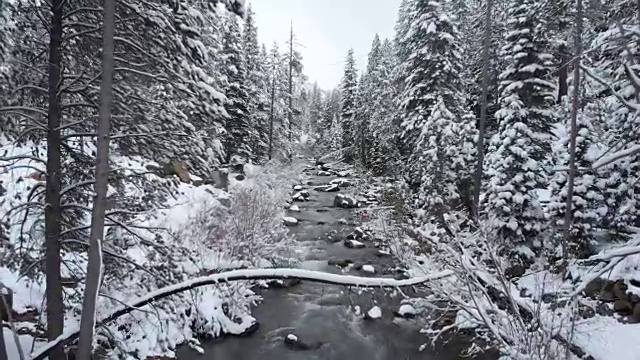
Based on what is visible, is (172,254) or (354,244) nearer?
(172,254)

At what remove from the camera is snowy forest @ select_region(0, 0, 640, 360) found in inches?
198

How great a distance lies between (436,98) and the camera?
20906mm

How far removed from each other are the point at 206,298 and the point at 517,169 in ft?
36.7

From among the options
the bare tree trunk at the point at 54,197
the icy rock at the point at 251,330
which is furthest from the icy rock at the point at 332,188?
the bare tree trunk at the point at 54,197

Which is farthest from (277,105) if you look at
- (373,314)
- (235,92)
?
(373,314)

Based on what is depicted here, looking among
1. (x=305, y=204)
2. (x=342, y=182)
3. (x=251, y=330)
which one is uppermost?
(x=342, y=182)

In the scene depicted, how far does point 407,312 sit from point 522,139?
714 centimetres

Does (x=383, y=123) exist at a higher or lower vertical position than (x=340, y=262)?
higher

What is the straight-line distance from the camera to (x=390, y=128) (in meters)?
30.9

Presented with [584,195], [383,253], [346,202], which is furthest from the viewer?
[346,202]

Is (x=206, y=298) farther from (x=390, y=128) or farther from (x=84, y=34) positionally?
(x=390, y=128)

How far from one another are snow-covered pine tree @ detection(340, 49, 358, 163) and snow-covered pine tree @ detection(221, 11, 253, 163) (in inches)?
684

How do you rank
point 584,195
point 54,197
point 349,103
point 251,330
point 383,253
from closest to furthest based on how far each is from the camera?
point 54,197, point 251,330, point 584,195, point 383,253, point 349,103

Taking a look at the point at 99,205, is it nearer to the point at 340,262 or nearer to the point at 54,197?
the point at 54,197
